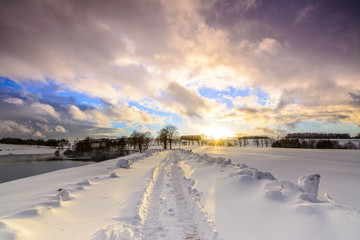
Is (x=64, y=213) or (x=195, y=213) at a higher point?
(x=64, y=213)

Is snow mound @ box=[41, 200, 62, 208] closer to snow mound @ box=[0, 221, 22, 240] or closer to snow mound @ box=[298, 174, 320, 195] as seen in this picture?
snow mound @ box=[0, 221, 22, 240]

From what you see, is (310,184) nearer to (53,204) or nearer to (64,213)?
(64,213)

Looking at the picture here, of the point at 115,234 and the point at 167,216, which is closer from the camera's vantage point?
the point at 115,234

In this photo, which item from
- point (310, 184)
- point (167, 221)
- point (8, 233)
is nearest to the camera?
point (8, 233)

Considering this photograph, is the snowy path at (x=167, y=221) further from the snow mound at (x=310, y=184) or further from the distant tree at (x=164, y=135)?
the distant tree at (x=164, y=135)

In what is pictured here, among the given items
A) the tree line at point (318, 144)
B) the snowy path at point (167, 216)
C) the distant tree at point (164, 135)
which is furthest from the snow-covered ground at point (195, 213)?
the tree line at point (318, 144)

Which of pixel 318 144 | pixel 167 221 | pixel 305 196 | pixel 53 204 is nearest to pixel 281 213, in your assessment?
pixel 305 196

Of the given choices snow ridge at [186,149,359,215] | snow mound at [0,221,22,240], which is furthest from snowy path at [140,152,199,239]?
snow ridge at [186,149,359,215]

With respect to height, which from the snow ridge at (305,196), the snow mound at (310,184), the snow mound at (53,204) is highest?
the snow mound at (310,184)

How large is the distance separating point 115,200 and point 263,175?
21.0 ft

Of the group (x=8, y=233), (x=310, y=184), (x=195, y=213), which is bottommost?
(x=195, y=213)

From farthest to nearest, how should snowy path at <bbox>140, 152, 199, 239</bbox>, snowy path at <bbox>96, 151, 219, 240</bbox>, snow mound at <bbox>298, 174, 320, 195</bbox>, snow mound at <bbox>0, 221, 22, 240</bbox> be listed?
snow mound at <bbox>298, 174, 320, 195</bbox>, snowy path at <bbox>140, 152, 199, 239</bbox>, snowy path at <bbox>96, 151, 219, 240</bbox>, snow mound at <bbox>0, 221, 22, 240</bbox>

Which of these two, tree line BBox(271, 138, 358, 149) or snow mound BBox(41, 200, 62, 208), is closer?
snow mound BBox(41, 200, 62, 208)

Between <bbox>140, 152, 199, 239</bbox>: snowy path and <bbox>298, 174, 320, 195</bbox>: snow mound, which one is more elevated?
<bbox>298, 174, 320, 195</bbox>: snow mound
